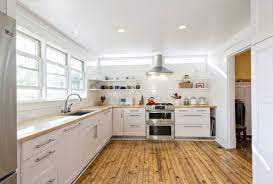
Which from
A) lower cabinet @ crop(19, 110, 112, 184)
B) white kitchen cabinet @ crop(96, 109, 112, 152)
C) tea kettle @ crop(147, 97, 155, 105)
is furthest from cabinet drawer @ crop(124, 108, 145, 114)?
lower cabinet @ crop(19, 110, 112, 184)

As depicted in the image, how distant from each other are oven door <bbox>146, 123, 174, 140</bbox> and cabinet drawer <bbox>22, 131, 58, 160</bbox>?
313 centimetres

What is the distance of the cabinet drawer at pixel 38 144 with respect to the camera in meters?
1.47

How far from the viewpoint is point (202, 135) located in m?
4.66

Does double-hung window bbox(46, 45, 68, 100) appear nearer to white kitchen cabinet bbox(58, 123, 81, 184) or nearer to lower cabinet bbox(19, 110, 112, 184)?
lower cabinet bbox(19, 110, 112, 184)

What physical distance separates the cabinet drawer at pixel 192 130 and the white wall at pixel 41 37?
2.72 m

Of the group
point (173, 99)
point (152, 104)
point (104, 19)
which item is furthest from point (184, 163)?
point (104, 19)

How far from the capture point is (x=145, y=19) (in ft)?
8.75

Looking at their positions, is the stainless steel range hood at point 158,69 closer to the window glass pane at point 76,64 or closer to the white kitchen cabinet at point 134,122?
the white kitchen cabinet at point 134,122

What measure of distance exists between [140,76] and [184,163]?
297 centimetres

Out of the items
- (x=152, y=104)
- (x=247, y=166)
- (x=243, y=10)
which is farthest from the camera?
(x=152, y=104)

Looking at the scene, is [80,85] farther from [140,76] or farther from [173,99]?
[173,99]

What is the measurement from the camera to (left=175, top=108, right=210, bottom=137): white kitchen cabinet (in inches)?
183

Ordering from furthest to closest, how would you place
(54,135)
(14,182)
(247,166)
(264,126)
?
(247,166) → (54,135) → (264,126) → (14,182)

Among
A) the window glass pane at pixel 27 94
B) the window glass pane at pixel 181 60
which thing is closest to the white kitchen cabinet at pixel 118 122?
the window glass pane at pixel 181 60
